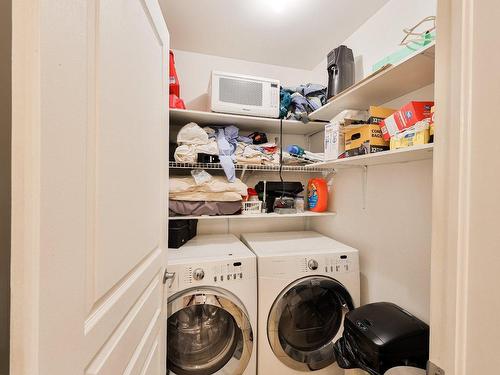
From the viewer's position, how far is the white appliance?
5.09ft

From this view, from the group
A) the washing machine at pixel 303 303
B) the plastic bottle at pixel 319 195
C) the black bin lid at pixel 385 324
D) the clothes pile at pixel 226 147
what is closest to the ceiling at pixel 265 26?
the clothes pile at pixel 226 147

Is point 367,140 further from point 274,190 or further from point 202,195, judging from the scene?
point 202,195

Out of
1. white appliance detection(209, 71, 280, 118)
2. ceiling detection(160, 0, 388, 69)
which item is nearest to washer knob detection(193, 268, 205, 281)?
white appliance detection(209, 71, 280, 118)

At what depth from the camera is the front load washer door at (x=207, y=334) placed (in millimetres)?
1202

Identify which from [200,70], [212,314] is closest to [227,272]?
[212,314]

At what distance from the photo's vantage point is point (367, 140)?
1.13 meters

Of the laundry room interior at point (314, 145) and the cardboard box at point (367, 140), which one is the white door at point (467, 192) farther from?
the cardboard box at point (367, 140)

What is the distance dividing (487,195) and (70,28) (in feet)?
2.67

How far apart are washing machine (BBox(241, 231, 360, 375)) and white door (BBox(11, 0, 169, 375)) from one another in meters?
0.75

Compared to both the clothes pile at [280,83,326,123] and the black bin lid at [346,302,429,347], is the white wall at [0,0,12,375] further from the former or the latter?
the clothes pile at [280,83,326,123]

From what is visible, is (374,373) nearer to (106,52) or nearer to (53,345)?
(53,345)

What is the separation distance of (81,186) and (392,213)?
5.07 ft

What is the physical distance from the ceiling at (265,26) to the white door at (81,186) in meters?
0.84

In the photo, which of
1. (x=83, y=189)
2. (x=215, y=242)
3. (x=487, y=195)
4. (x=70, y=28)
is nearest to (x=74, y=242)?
(x=83, y=189)
